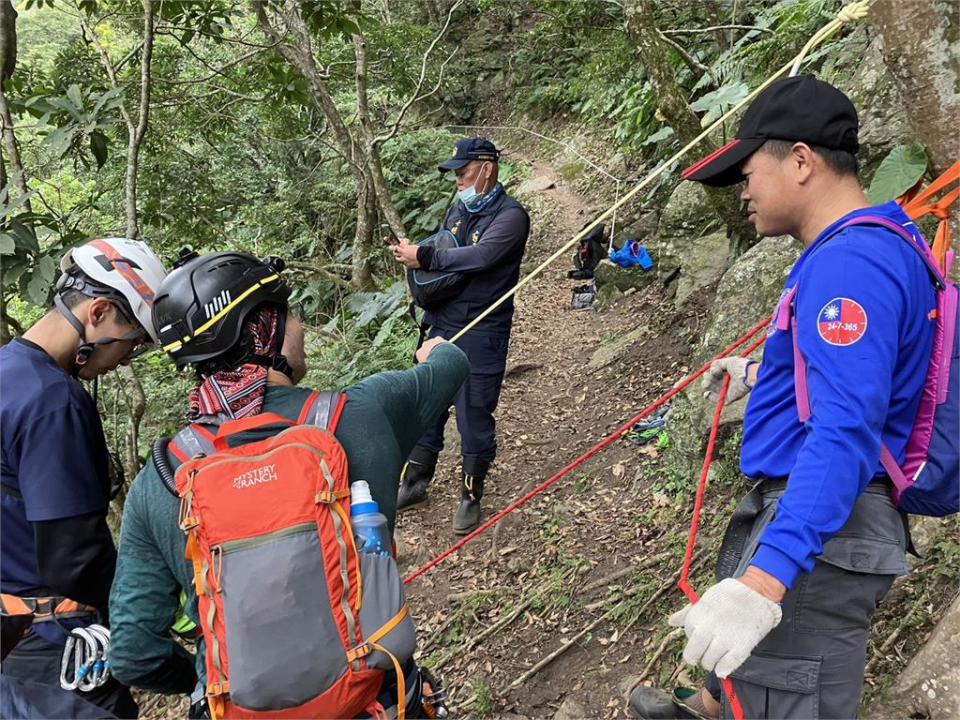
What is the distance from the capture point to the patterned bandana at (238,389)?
75.8 inches

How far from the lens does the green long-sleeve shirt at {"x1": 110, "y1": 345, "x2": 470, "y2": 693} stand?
1.89 m

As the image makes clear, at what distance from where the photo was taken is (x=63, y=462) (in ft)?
7.14

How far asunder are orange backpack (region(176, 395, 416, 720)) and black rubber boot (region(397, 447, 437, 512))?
3382mm

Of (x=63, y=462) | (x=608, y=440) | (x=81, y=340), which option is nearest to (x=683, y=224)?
(x=608, y=440)

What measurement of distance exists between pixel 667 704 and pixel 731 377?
144 centimetres

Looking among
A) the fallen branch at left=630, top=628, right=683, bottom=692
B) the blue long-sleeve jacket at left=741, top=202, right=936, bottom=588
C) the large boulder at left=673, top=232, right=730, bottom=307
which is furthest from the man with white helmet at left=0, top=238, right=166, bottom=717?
the large boulder at left=673, top=232, right=730, bottom=307

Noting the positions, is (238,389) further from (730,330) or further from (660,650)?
(730,330)

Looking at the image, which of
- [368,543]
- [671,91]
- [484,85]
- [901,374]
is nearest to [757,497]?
[901,374]

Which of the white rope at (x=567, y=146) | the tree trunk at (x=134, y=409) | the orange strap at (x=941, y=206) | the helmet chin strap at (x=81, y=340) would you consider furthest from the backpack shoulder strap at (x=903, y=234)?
the white rope at (x=567, y=146)

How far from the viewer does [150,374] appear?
880 cm

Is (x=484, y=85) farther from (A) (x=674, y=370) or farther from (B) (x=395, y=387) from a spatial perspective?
(B) (x=395, y=387)

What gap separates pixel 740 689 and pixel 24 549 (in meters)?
2.34

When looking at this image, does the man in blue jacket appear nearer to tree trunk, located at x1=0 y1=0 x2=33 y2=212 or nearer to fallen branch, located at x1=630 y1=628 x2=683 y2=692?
fallen branch, located at x1=630 y1=628 x2=683 y2=692

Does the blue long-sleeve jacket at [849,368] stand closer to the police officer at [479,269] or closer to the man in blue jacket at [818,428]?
the man in blue jacket at [818,428]
